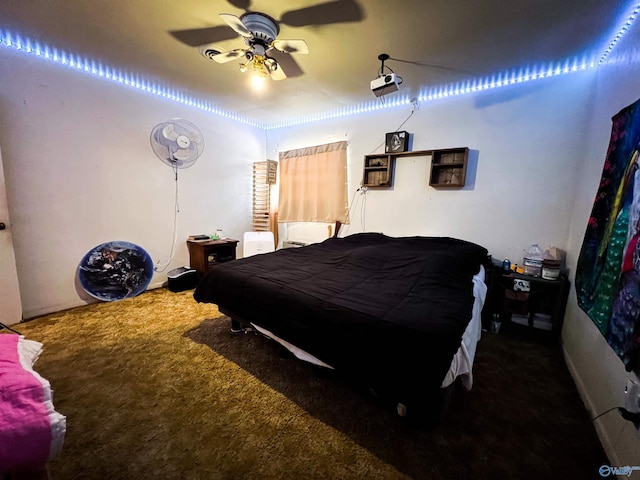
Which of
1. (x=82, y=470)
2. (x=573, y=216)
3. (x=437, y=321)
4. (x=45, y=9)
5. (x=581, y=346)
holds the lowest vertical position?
(x=82, y=470)

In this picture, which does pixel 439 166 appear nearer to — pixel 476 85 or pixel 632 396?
pixel 476 85

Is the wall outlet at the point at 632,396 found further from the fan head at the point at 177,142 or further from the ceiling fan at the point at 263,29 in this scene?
the fan head at the point at 177,142

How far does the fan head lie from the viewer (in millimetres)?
3145

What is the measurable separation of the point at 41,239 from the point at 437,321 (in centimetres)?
353

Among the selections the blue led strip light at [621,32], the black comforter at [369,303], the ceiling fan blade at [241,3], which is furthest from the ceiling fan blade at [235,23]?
the blue led strip light at [621,32]

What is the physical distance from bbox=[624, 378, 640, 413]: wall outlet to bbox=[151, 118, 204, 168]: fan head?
166 inches

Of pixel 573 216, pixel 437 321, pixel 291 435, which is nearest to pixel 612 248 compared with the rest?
pixel 437 321

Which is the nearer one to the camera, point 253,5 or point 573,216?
point 253,5

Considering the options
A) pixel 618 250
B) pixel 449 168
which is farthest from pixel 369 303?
pixel 449 168

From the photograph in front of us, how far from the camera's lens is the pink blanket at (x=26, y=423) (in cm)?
57

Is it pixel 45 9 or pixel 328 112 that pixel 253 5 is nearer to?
pixel 45 9

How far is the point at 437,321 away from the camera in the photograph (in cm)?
122

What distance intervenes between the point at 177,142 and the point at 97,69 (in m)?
0.94

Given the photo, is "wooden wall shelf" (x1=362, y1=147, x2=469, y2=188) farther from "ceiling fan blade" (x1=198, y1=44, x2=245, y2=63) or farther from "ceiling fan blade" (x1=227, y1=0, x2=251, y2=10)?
"ceiling fan blade" (x1=227, y1=0, x2=251, y2=10)
